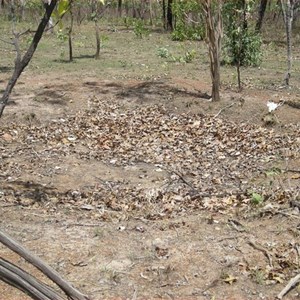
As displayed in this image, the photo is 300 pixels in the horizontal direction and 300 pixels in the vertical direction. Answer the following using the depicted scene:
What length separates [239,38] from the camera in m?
11.8

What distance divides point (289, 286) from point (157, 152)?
3.71 meters

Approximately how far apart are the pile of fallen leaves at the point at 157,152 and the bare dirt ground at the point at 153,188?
0.03 metres

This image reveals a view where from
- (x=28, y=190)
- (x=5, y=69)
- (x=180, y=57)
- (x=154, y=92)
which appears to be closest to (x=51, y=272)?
(x=28, y=190)

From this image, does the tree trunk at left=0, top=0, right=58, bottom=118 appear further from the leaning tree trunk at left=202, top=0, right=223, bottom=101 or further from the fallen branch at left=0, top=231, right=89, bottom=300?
the leaning tree trunk at left=202, top=0, right=223, bottom=101

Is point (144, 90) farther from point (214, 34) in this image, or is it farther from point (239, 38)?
point (239, 38)

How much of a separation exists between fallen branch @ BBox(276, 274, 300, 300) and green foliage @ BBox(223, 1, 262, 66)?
276 inches

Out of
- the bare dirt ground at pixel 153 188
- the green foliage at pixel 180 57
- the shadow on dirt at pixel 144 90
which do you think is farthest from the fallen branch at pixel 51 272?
the green foliage at pixel 180 57

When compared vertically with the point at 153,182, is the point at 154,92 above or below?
above

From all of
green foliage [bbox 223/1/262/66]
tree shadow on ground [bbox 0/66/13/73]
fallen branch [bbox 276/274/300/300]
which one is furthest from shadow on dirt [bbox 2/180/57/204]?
tree shadow on ground [bbox 0/66/13/73]

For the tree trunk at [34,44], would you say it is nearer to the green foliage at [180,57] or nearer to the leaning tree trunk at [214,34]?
the leaning tree trunk at [214,34]

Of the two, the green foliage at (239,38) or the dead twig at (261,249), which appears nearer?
the dead twig at (261,249)

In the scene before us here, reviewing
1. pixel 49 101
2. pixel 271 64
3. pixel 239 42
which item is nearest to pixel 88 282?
pixel 49 101

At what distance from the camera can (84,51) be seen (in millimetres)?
15758

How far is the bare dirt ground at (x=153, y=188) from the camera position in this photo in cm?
400
